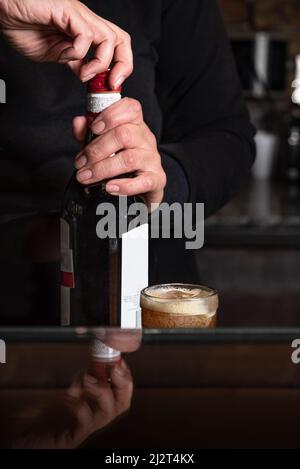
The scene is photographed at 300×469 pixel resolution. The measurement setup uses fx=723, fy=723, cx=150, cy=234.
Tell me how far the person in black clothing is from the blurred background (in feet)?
0.97

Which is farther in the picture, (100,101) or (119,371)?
(100,101)

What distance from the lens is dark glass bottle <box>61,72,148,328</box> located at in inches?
27.8

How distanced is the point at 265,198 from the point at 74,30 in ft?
5.12

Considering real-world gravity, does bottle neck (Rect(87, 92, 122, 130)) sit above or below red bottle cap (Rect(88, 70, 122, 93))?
below

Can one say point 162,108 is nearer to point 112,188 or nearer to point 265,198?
point 112,188

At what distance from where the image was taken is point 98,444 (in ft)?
1.47

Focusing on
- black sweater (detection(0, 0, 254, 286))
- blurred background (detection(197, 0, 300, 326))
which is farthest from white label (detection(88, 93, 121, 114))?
blurred background (detection(197, 0, 300, 326))

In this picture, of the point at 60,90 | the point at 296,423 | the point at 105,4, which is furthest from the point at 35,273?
the point at 296,423

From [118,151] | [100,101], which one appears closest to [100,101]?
[100,101]

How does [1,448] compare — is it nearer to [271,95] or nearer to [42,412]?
[42,412]

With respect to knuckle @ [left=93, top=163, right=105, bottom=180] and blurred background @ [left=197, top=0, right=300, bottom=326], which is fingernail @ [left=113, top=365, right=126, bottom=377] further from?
blurred background @ [left=197, top=0, right=300, bottom=326]

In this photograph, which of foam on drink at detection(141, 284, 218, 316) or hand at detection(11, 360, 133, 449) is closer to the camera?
hand at detection(11, 360, 133, 449)

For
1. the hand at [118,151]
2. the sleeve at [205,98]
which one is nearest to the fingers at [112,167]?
the hand at [118,151]

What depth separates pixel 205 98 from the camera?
48.3 inches
